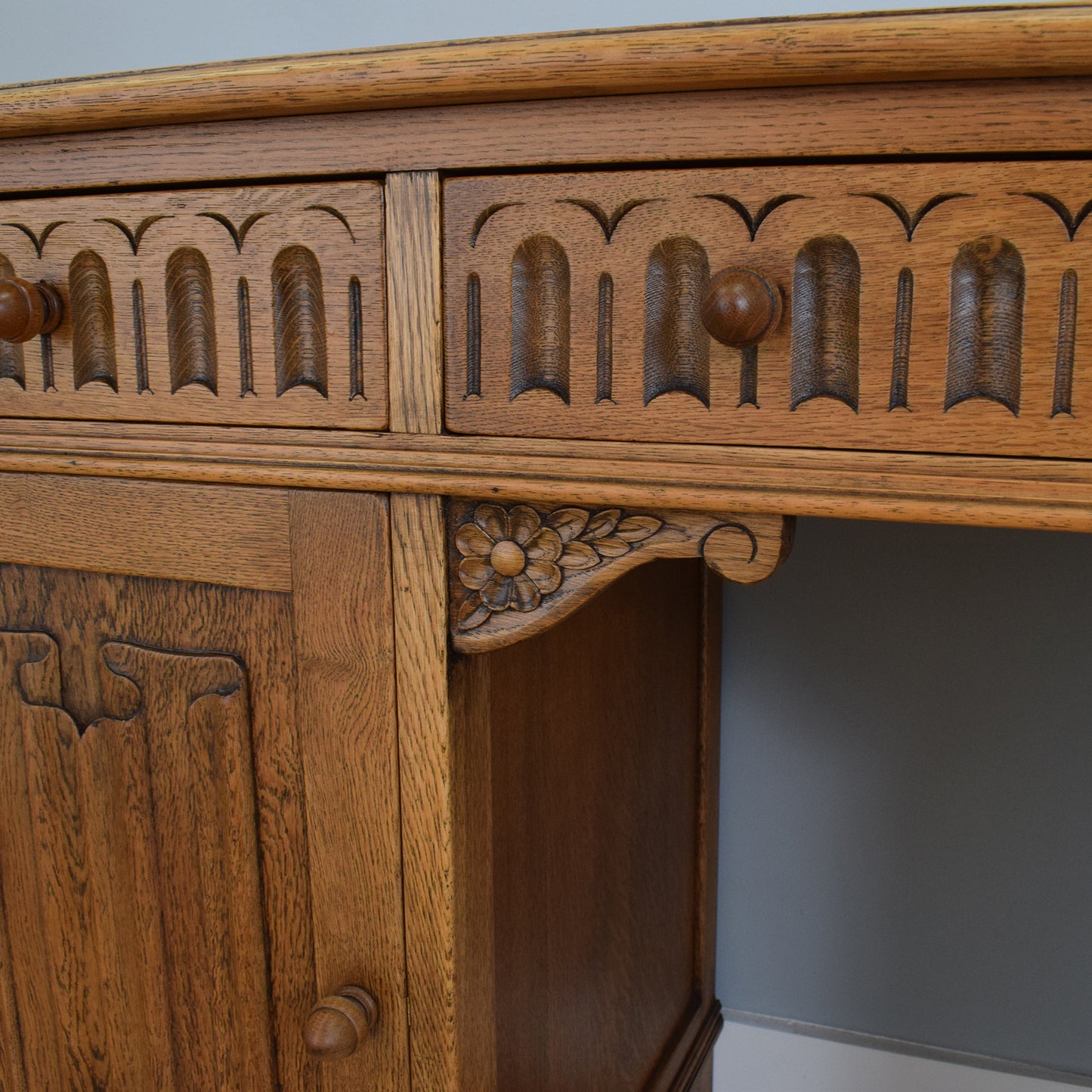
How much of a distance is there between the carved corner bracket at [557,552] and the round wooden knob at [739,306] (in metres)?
0.08

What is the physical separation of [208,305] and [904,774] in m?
0.71

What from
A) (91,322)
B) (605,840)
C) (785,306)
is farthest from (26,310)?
(605,840)

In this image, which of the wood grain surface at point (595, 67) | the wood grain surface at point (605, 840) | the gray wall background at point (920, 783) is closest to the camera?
the wood grain surface at point (595, 67)

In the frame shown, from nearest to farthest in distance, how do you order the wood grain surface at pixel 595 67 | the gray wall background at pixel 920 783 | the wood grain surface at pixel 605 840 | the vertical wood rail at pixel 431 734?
the wood grain surface at pixel 595 67 → the vertical wood rail at pixel 431 734 → the wood grain surface at pixel 605 840 → the gray wall background at pixel 920 783

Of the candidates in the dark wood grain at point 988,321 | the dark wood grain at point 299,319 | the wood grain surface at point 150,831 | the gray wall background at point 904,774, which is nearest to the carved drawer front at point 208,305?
the dark wood grain at point 299,319

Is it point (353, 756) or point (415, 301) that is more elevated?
point (415, 301)

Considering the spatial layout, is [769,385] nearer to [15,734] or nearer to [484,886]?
[484,886]

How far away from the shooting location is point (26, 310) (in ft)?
1.72

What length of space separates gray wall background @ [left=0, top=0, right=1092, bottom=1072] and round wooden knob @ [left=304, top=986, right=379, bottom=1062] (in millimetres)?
509

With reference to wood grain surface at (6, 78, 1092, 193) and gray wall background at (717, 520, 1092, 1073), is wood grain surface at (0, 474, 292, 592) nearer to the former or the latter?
wood grain surface at (6, 78, 1092, 193)

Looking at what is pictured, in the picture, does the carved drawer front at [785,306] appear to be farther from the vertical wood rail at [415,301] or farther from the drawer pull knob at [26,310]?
the drawer pull knob at [26,310]

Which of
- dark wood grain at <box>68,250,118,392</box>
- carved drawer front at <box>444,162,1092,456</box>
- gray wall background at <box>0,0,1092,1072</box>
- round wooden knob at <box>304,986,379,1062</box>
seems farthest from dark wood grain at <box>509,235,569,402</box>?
gray wall background at <box>0,0,1092,1072</box>

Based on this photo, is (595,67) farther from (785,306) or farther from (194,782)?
(194,782)

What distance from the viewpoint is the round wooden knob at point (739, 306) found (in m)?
0.41
